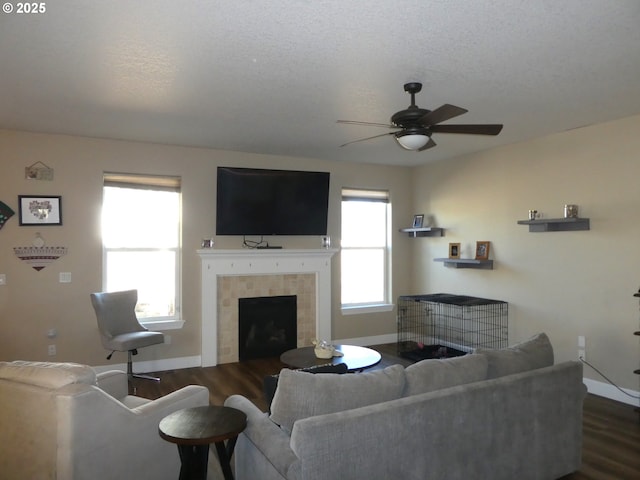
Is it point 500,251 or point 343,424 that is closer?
point 343,424

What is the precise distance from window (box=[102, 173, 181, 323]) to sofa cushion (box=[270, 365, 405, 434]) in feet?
11.9

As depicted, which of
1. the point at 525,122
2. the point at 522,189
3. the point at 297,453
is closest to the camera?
the point at 297,453

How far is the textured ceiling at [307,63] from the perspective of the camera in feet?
7.64

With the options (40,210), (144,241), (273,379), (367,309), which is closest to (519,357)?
(273,379)

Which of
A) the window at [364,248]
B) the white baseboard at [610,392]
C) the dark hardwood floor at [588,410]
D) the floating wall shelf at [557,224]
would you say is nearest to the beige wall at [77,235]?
the dark hardwood floor at [588,410]

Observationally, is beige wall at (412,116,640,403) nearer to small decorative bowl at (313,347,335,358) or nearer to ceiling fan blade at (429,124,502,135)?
ceiling fan blade at (429,124,502,135)

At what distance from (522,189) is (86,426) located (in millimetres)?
4765

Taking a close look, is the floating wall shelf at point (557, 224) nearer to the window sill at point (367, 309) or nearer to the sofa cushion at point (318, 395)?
the window sill at point (367, 309)

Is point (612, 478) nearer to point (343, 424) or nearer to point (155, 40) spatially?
point (343, 424)

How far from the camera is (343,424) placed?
205 centimetres

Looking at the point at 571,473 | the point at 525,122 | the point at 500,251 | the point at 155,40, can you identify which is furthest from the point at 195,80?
the point at 500,251

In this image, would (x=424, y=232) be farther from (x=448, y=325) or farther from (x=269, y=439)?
(x=269, y=439)

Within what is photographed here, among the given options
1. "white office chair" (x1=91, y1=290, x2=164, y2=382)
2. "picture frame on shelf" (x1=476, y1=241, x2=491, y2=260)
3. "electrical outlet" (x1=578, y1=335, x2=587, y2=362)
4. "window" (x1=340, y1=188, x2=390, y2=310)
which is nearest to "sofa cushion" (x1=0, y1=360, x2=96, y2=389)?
"white office chair" (x1=91, y1=290, x2=164, y2=382)

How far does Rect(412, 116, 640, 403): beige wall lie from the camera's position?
4.20 metres
